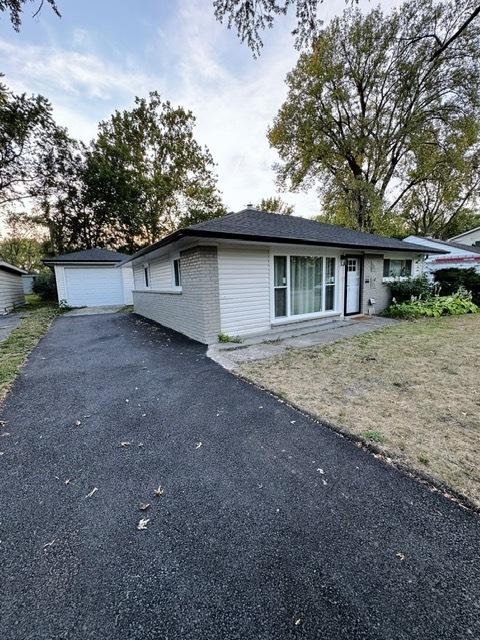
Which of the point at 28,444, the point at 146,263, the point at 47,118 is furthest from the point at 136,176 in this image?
the point at 28,444

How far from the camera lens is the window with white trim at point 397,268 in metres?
11.1

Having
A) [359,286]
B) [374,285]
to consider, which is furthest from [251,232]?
[374,285]

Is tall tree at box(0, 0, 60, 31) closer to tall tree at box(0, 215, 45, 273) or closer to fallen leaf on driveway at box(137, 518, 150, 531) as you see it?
fallen leaf on driveway at box(137, 518, 150, 531)

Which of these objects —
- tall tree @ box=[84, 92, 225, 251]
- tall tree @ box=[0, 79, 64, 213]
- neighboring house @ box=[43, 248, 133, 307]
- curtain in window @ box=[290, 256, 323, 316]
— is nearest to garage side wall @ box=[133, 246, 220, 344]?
curtain in window @ box=[290, 256, 323, 316]

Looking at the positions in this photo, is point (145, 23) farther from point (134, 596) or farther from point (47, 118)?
point (47, 118)

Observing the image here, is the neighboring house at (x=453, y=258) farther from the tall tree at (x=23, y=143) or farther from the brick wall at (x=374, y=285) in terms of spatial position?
the tall tree at (x=23, y=143)

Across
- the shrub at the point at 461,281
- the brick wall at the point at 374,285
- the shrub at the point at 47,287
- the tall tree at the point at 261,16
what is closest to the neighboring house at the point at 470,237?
the shrub at the point at 461,281

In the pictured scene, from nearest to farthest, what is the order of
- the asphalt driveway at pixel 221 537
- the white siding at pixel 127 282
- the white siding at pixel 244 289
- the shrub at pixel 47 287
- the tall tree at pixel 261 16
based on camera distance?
the asphalt driveway at pixel 221 537 → the tall tree at pixel 261 16 → the white siding at pixel 244 289 → the white siding at pixel 127 282 → the shrub at pixel 47 287

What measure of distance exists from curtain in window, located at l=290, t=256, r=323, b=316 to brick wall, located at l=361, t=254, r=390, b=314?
251 centimetres

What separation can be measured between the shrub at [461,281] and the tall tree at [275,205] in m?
21.3

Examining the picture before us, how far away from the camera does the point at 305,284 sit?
839 centimetres

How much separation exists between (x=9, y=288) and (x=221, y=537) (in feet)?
63.9

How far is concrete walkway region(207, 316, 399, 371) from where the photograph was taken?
18.4 ft

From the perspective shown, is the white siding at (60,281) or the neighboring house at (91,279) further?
the neighboring house at (91,279)
